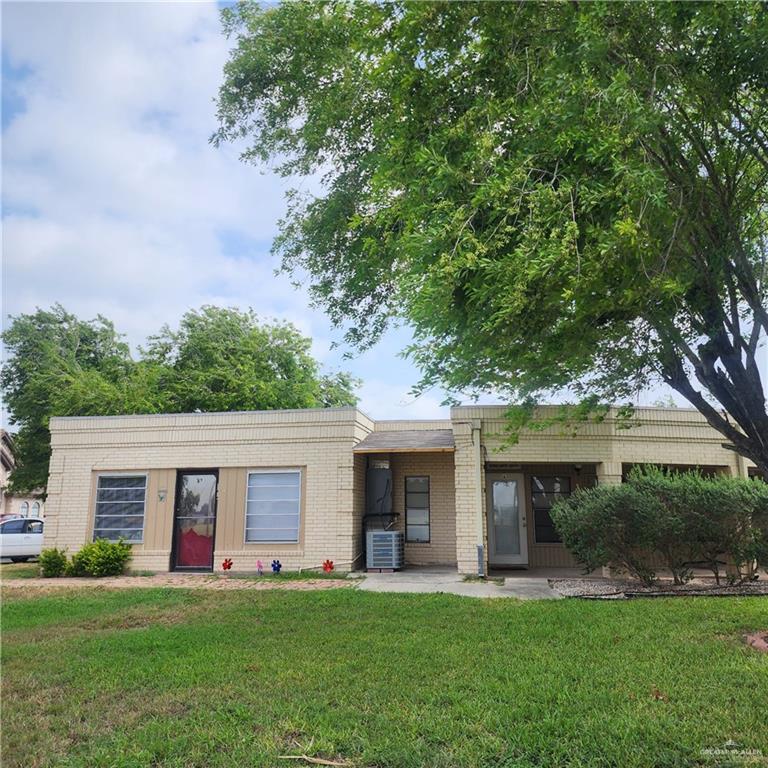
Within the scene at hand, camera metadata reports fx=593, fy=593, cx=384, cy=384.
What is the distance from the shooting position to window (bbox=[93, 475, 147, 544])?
45.7 feet

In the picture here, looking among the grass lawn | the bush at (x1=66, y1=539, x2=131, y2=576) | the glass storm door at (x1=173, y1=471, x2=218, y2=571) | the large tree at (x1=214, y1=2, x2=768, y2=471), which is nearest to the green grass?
the glass storm door at (x1=173, y1=471, x2=218, y2=571)

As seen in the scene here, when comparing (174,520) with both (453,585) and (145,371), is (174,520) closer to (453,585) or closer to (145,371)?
(453,585)

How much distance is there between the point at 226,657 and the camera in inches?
240

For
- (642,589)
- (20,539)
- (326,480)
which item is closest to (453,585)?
(642,589)

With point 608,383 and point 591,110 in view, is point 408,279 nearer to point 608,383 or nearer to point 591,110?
point 591,110

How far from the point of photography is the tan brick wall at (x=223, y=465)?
13.2 meters

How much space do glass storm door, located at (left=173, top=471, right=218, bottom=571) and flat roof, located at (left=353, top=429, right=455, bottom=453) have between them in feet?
12.2

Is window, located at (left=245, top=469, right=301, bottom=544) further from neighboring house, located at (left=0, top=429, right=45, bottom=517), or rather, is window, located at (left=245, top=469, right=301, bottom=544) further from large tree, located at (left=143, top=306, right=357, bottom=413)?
neighboring house, located at (left=0, top=429, right=45, bottom=517)

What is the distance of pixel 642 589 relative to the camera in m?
10.3

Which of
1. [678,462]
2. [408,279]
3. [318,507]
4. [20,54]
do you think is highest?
[20,54]

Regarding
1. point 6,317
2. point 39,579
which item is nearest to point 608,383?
point 39,579

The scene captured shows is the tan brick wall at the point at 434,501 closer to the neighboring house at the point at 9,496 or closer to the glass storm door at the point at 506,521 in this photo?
the glass storm door at the point at 506,521

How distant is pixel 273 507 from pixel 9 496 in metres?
25.9

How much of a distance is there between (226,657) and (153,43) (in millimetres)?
6699
